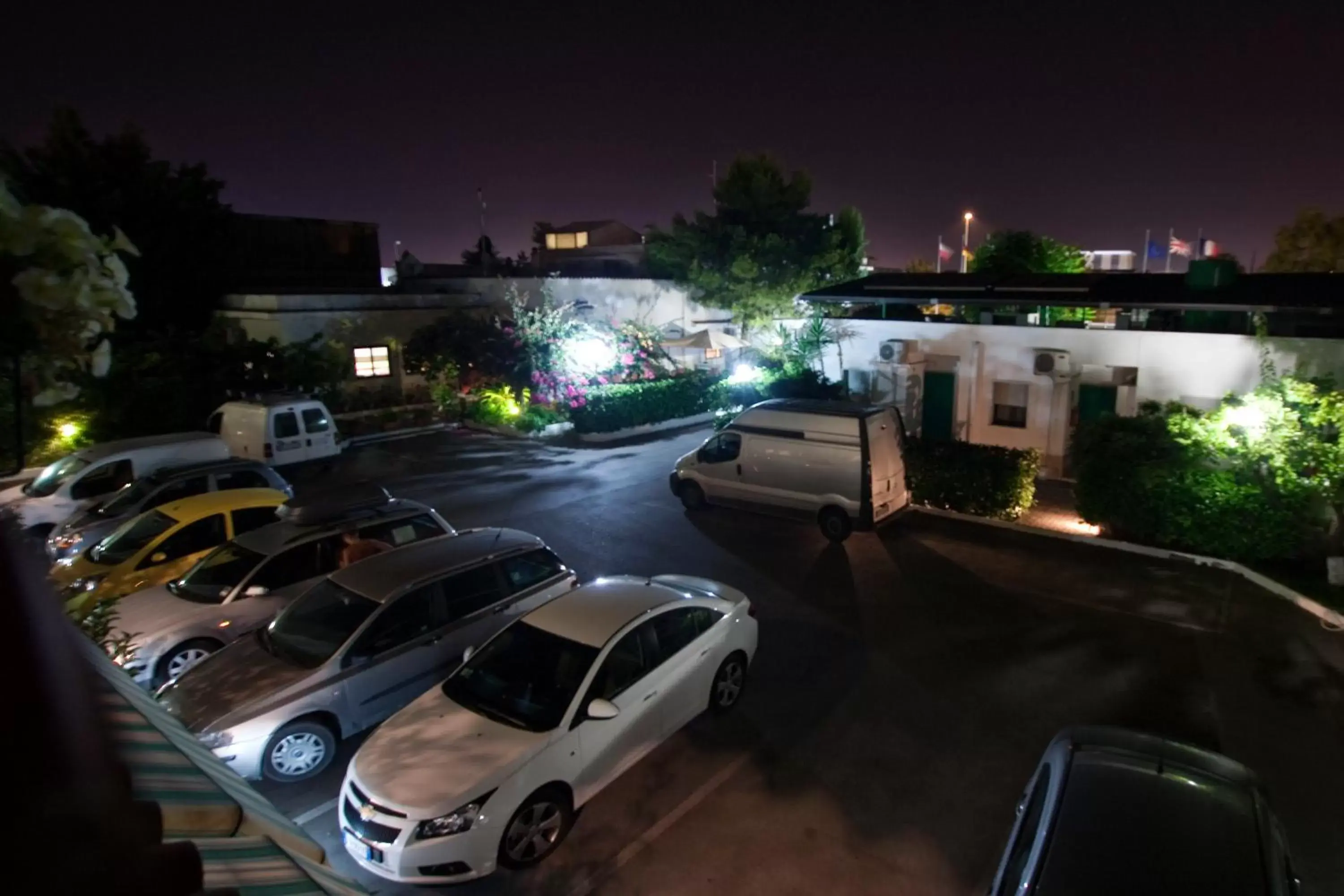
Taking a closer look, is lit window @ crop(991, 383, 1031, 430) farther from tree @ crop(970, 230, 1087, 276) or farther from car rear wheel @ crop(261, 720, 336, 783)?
car rear wheel @ crop(261, 720, 336, 783)

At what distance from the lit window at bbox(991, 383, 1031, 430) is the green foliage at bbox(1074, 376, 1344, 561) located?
14.4ft

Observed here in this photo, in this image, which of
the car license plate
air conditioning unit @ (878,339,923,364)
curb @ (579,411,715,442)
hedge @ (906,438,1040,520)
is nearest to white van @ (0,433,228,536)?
the car license plate

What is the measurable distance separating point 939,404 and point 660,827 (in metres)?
14.4

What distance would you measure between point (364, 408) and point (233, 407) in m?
6.78

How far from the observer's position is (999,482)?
1423 cm

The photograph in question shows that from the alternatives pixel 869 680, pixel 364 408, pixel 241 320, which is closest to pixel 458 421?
pixel 364 408

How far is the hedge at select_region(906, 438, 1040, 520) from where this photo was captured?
46.6 feet

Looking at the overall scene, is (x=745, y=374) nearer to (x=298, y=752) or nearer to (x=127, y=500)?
(x=127, y=500)

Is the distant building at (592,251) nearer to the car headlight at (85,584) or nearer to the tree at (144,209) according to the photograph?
the tree at (144,209)

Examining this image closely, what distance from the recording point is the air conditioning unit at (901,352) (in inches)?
734

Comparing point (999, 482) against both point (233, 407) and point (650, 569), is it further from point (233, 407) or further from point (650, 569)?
point (233, 407)

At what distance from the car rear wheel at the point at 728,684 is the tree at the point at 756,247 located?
79.7 ft

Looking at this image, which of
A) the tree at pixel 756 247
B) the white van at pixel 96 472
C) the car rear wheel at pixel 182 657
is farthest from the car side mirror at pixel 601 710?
the tree at pixel 756 247

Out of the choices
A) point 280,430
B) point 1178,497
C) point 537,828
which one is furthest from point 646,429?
point 537,828
